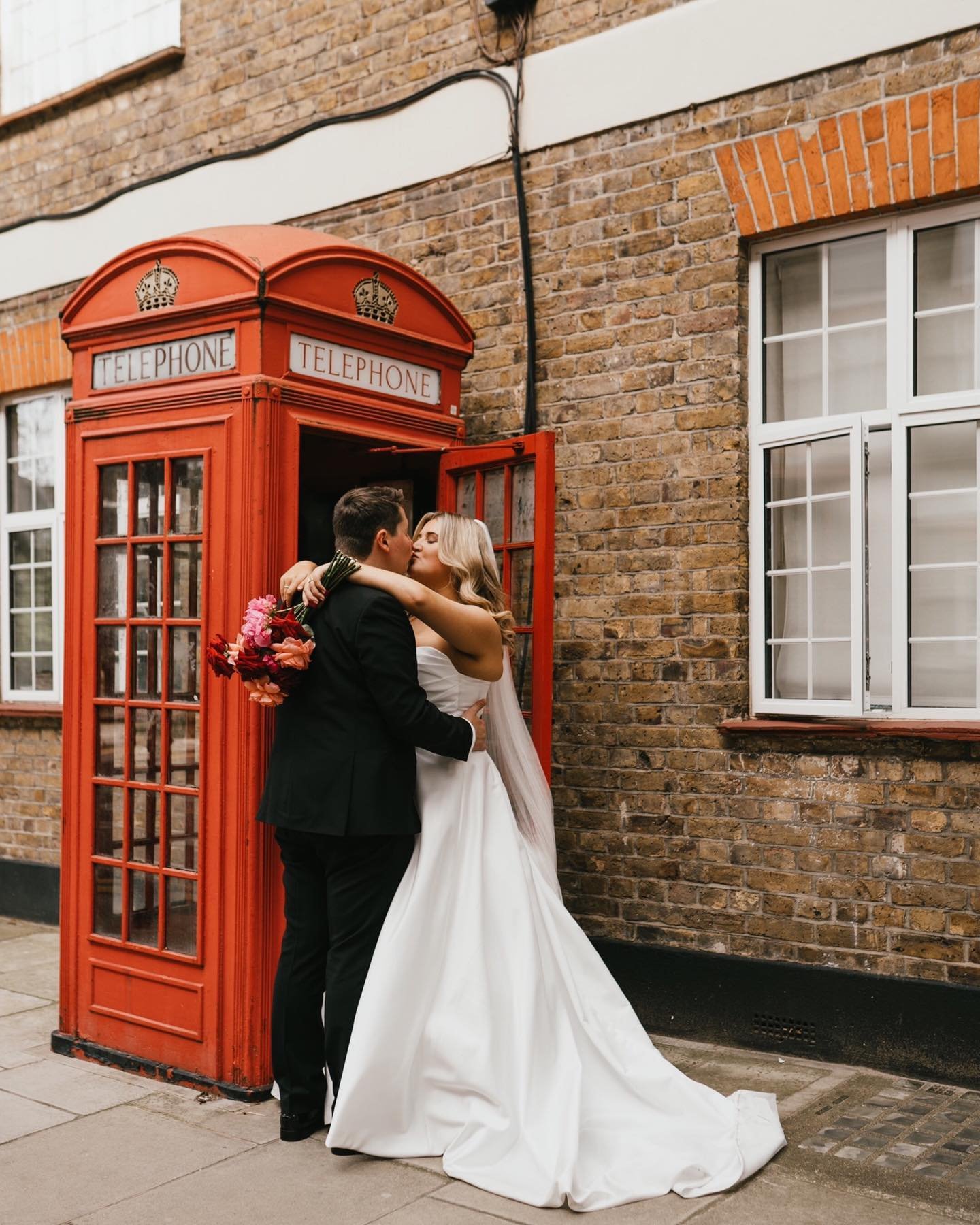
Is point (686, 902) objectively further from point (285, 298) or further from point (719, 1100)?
point (285, 298)

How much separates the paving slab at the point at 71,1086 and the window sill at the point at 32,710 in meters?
3.07

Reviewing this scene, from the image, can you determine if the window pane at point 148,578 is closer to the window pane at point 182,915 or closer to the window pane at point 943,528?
the window pane at point 182,915

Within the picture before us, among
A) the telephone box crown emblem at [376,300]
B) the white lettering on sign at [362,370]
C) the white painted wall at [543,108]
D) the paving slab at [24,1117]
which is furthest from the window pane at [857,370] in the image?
the paving slab at [24,1117]

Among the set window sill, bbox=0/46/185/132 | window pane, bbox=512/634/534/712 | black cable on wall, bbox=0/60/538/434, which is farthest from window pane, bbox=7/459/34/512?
window pane, bbox=512/634/534/712

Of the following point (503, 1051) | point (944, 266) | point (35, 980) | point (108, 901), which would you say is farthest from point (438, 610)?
point (35, 980)

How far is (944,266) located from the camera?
5051 mm

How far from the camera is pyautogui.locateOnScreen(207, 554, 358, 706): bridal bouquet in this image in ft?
13.9

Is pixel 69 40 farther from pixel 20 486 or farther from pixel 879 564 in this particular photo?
pixel 879 564

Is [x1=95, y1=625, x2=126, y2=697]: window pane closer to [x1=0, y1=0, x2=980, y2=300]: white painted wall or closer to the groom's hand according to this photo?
the groom's hand

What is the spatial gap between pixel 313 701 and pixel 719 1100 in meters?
1.85

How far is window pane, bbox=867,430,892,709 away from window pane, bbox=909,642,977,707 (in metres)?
0.10

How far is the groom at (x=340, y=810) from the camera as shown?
425 cm

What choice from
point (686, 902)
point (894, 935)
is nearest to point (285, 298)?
point (686, 902)

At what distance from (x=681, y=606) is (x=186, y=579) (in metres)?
2.04
